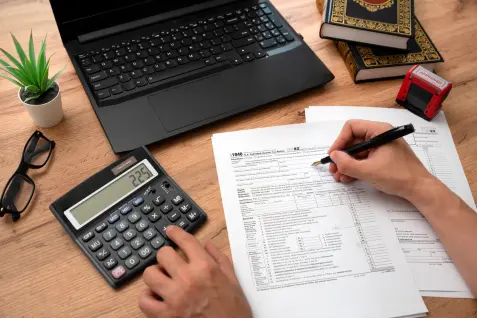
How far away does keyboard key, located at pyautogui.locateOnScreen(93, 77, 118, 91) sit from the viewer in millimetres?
779

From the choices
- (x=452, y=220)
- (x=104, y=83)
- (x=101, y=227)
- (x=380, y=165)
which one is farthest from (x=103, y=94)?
(x=452, y=220)

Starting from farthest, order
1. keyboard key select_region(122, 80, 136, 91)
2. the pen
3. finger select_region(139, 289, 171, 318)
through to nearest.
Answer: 1. keyboard key select_region(122, 80, 136, 91)
2. the pen
3. finger select_region(139, 289, 171, 318)

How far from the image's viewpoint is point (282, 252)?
651 mm

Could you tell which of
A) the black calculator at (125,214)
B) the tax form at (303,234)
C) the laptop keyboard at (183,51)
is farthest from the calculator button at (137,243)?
the laptop keyboard at (183,51)

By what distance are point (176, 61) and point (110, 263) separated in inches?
14.9

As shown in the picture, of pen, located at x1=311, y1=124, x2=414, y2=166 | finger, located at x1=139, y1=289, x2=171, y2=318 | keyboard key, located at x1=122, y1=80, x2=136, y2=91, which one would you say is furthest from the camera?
keyboard key, located at x1=122, y1=80, x2=136, y2=91

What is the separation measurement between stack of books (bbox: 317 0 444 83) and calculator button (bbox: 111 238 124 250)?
1.69 ft

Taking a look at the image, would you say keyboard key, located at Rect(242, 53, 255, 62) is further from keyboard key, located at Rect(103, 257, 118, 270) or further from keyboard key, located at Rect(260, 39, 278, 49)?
keyboard key, located at Rect(103, 257, 118, 270)

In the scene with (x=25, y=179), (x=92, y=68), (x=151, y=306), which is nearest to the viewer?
(x=151, y=306)

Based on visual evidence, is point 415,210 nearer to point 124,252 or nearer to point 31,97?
point 124,252

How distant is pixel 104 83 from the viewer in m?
0.78

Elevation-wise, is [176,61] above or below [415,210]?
above

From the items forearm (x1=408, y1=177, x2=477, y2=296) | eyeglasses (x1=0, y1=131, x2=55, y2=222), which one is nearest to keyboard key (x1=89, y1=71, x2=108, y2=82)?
eyeglasses (x1=0, y1=131, x2=55, y2=222)

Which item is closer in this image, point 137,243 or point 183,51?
point 137,243
